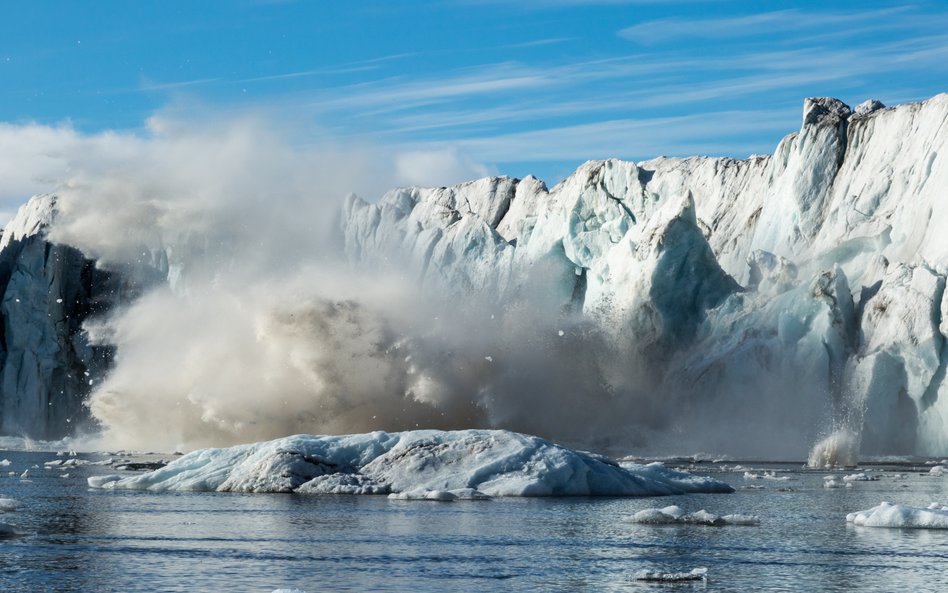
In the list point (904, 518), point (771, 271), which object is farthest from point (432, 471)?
point (771, 271)

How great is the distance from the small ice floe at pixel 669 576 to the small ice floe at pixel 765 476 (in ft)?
70.6

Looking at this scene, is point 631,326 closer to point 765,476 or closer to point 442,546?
point 765,476

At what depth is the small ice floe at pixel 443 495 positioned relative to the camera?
30594mm

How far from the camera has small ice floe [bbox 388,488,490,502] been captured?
30594 mm

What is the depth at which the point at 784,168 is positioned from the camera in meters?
66.4

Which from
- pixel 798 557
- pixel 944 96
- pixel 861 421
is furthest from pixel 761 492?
pixel 944 96

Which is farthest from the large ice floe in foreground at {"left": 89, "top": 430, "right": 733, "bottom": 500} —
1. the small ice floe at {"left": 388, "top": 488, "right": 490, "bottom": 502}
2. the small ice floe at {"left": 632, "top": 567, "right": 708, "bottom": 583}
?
the small ice floe at {"left": 632, "top": 567, "right": 708, "bottom": 583}

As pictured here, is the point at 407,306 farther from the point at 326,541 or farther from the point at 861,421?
the point at 326,541

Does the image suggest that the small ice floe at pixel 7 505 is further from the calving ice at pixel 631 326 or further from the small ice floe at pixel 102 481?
the calving ice at pixel 631 326

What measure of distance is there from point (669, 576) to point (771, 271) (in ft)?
141

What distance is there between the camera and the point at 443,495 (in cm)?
3052

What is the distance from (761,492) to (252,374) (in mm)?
28517

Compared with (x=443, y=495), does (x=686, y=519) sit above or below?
below

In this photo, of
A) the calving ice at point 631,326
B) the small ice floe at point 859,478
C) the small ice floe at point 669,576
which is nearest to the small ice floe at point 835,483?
the small ice floe at point 859,478
